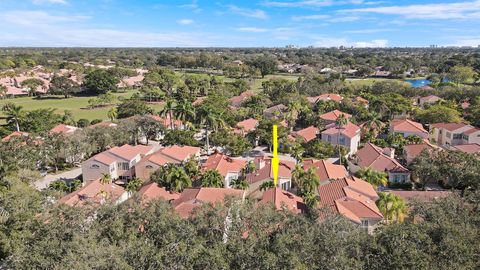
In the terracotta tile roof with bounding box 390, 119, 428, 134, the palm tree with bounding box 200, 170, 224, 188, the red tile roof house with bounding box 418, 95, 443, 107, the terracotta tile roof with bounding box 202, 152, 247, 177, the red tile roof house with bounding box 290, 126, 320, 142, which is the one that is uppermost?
the red tile roof house with bounding box 418, 95, 443, 107

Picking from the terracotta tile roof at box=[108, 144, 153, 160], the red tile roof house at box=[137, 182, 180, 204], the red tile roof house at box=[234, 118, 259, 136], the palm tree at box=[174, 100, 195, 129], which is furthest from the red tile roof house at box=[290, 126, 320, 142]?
the red tile roof house at box=[137, 182, 180, 204]

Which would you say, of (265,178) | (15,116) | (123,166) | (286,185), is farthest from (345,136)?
(15,116)

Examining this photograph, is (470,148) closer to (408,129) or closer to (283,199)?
(408,129)

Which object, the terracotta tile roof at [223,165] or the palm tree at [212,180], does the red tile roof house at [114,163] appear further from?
the palm tree at [212,180]

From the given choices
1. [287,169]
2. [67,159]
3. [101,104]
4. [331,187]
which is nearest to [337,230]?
[331,187]

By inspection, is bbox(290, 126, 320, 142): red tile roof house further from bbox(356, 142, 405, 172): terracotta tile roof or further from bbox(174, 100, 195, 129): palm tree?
bbox(174, 100, 195, 129): palm tree

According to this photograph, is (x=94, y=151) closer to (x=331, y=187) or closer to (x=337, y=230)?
(x=331, y=187)
